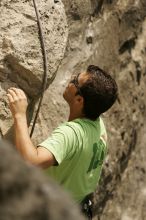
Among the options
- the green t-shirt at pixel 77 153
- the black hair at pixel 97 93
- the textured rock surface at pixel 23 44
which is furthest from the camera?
the textured rock surface at pixel 23 44

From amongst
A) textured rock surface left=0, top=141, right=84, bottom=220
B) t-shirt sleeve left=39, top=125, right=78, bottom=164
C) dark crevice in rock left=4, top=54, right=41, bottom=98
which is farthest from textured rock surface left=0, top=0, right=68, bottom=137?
textured rock surface left=0, top=141, right=84, bottom=220

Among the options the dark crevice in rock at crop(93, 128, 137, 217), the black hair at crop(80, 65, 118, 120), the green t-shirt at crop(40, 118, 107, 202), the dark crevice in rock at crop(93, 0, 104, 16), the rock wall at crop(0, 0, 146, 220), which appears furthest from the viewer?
the dark crevice in rock at crop(93, 128, 137, 217)

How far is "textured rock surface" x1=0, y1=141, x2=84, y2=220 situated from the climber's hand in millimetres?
1639

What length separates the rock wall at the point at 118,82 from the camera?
333cm

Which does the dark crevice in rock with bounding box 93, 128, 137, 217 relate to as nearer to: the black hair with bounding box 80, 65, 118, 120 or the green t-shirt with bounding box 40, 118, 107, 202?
the green t-shirt with bounding box 40, 118, 107, 202

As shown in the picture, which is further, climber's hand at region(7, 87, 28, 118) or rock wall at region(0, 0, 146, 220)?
rock wall at region(0, 0, 146, 220)

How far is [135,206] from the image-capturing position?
4266 millimetres

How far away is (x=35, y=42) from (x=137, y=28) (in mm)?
1360

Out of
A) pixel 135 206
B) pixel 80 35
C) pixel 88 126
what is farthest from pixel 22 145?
pixel 135 206

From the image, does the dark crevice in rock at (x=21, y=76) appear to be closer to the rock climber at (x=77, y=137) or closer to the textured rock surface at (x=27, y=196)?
the rock climber at (x=77, y=137)

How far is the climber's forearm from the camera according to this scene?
6.93 feet

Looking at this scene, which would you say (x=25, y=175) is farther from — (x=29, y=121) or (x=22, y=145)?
(x=29, y=121)

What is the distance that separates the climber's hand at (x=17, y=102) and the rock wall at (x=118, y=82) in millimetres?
555

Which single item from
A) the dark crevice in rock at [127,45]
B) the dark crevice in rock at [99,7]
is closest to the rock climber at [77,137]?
the dark crevice in rock at [99,7]
